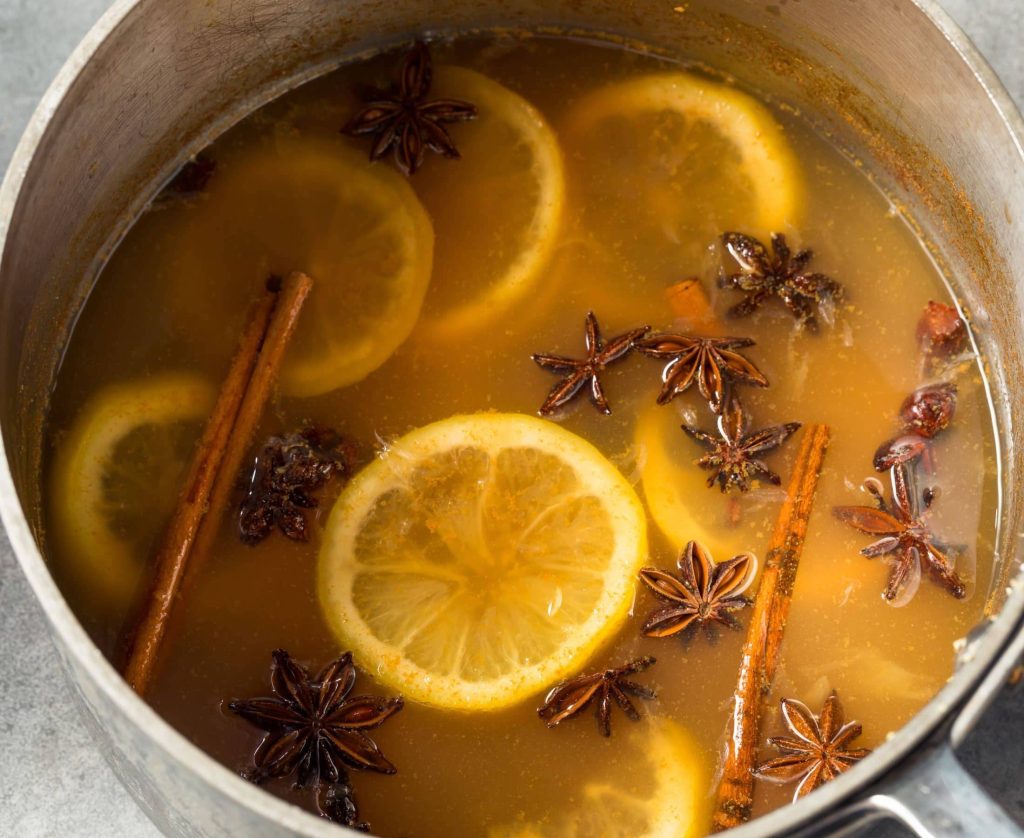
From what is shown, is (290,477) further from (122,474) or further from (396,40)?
(396,40)

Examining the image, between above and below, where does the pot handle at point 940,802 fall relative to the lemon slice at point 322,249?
below

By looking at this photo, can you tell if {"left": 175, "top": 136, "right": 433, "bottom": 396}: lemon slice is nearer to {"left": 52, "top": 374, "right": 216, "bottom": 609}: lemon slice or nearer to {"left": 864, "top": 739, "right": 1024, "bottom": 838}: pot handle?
{"left": 52, "top": 374, "right": 216, "bottom": 609}: lemon slice

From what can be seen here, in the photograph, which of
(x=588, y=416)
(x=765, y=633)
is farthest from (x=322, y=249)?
(x=765, y=633)

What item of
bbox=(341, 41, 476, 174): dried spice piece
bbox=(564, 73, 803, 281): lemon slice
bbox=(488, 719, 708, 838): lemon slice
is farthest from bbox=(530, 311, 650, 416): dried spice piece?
bbox=(488, 719, 708, 838): lemon slice

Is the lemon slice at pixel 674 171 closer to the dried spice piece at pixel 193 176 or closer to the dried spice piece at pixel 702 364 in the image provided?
the dried spice piece at pixel 702 364

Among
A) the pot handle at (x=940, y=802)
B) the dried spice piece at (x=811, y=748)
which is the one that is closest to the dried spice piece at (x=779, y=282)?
the dried spice piece at (x=811, y=748)

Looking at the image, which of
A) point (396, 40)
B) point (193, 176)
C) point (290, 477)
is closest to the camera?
point (290, 477)

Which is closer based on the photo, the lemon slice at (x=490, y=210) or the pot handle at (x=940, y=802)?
the pot handle at (x=940, y=802)
